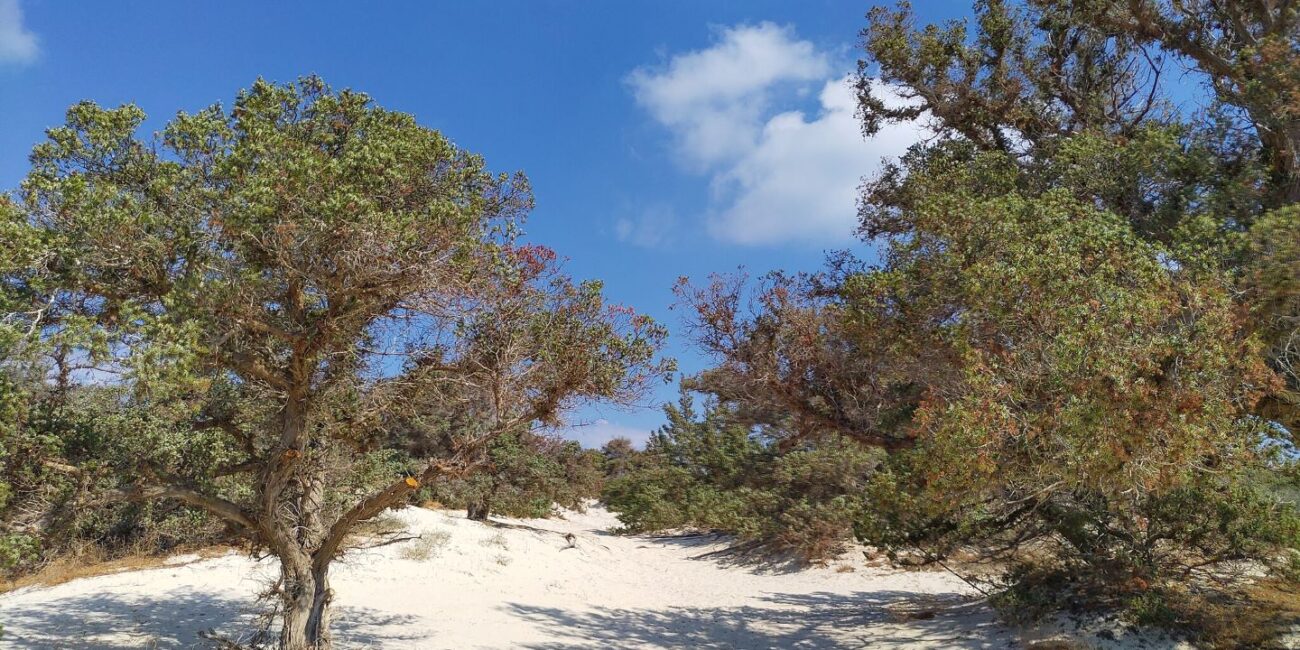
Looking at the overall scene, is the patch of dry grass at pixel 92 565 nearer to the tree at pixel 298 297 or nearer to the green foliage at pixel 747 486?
the tree at pixel 298 297

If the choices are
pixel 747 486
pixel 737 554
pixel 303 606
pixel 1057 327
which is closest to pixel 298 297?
pixel 303 606

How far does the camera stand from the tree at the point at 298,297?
19.1ft

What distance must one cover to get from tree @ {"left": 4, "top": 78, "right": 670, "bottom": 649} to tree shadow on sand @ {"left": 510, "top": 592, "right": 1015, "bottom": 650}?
453cm

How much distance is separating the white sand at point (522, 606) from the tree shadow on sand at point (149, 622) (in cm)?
3

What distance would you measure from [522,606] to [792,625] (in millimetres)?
5125

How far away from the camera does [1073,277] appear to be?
241 inches

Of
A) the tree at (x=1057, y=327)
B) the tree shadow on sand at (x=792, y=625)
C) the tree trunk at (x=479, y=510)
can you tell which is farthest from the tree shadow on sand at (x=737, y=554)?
the tree at (x=1057, y=327)

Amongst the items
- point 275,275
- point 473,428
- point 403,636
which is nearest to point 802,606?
point 403,636

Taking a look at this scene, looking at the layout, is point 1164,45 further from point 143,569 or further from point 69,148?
point 143,569

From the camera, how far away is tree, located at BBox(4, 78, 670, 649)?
19.1 ft

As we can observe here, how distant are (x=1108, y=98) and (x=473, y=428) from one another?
10417 mm

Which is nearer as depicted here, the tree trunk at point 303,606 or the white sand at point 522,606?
the tree trunk at point 303,606

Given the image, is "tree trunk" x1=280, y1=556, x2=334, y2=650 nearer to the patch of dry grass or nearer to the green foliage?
the patch of dry grass

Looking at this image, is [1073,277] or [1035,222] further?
[1035,222]
